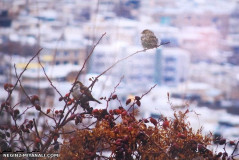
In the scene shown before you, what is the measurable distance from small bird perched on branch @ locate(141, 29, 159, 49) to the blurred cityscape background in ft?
0.22

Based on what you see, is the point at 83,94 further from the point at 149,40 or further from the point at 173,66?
the point at 173,66

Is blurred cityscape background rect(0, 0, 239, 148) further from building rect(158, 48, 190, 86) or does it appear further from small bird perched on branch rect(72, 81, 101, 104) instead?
small bird perched on branch rect(72, 81, 101, 104)

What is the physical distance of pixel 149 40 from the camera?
2.68 feet

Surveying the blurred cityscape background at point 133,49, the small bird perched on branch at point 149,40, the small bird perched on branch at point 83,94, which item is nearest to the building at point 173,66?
the blurred cityscape background at point 133,49

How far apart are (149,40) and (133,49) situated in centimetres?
15

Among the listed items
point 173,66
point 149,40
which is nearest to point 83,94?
point 149,40

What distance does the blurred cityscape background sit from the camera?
1.07 metres

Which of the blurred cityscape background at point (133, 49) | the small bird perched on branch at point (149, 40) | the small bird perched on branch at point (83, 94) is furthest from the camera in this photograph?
the blurred cityscape background at point (133, 49)

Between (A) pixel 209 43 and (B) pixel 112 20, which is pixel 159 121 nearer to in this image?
(B) pixel 112 20

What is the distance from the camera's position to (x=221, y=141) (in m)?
0.68

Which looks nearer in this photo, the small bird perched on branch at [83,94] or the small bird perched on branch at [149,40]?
the small bird perched on branch at [83,94]

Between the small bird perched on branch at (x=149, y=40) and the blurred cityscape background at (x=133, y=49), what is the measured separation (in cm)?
7

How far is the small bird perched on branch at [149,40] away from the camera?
0.81 m

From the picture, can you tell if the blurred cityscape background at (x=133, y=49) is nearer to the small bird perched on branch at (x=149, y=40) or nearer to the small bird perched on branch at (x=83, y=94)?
the small bird perched on branch at (x=149, y=40)
